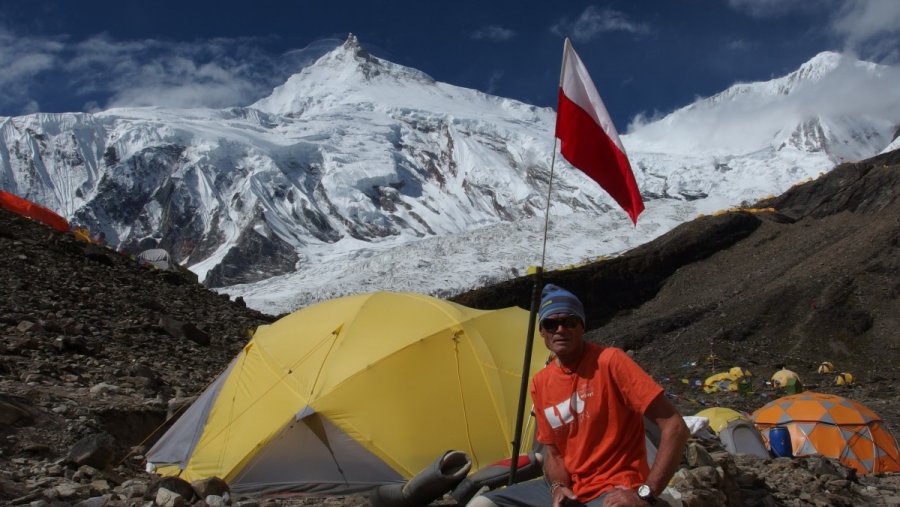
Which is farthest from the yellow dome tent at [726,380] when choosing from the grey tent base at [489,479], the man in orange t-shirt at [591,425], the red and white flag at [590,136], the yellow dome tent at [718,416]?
the man in orange t-shirt at [591,425]

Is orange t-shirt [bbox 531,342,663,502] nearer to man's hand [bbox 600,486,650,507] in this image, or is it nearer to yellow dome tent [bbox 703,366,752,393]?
man's hand [bbox 600,486,650,507]

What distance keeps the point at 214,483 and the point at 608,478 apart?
9.84 ft

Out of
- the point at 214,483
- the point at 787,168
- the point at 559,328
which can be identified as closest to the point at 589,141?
the point at 559,328

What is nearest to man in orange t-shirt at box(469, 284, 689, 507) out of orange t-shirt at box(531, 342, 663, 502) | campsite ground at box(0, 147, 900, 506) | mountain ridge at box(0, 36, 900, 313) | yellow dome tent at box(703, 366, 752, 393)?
orange t-shirt at box(531, 342, 663, 502)

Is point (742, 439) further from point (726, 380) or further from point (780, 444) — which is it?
point (726, 380)

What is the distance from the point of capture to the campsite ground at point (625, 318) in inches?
290

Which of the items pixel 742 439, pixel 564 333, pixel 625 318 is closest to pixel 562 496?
pixel 564 333

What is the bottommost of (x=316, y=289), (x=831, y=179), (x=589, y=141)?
(x=316, y=289)

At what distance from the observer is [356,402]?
20.6 feet

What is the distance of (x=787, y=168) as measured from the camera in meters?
136

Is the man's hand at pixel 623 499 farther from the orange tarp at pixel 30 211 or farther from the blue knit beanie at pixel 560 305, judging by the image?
the orange tarp at pixel 30 211

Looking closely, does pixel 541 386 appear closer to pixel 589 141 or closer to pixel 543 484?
pixel 543 484

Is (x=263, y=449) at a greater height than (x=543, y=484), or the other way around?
(x=543, y=484)

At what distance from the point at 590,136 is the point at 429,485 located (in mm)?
2591
